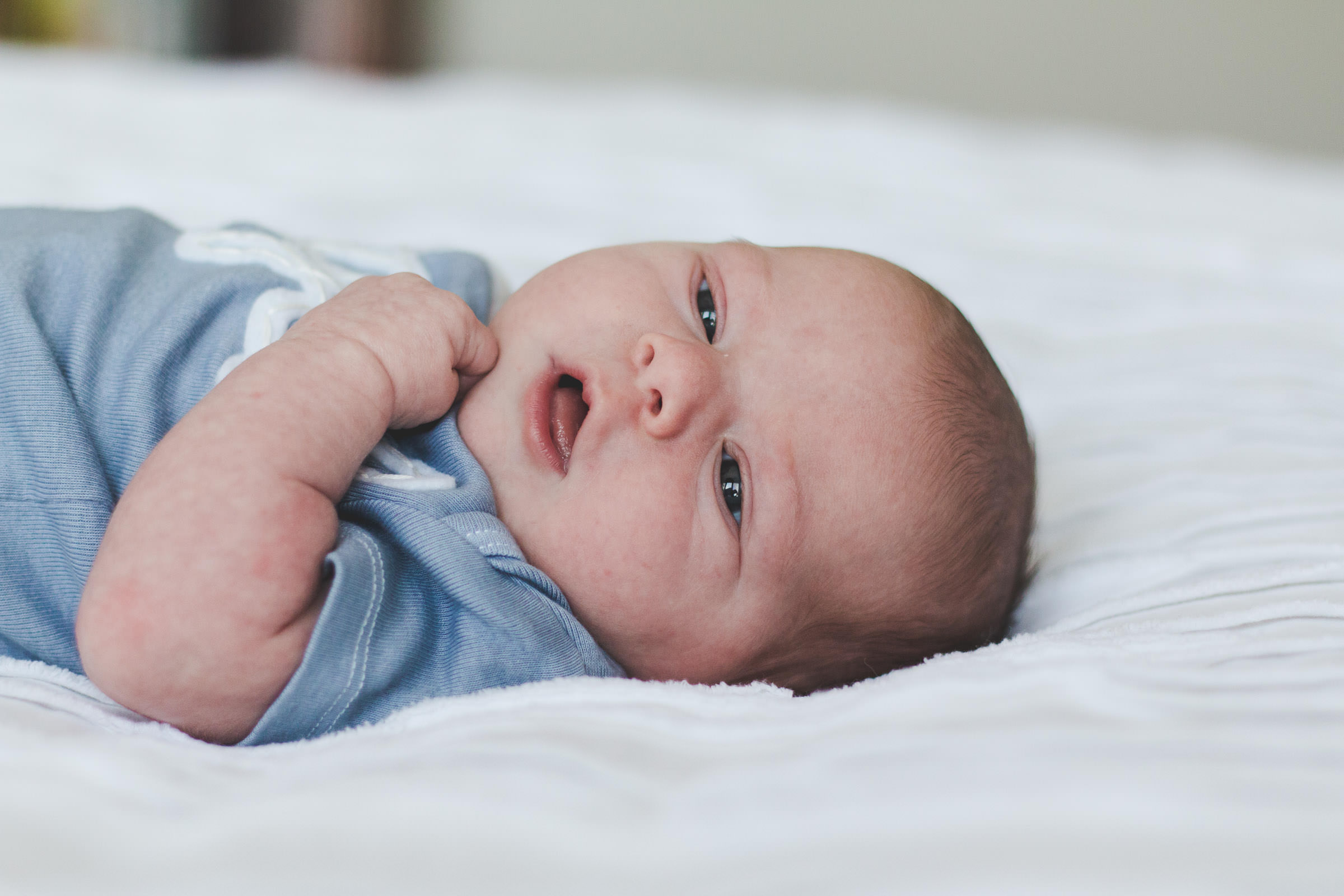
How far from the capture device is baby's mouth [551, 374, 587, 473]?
897 millimetres

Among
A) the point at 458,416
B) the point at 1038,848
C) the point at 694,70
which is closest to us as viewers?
the point at 1038,848

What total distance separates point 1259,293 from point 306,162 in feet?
5.32

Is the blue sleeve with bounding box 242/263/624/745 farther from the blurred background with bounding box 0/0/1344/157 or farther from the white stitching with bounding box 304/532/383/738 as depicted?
the blurred background with bounding box 0/0/1344/157

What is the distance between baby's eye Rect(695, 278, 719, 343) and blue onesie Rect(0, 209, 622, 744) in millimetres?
259

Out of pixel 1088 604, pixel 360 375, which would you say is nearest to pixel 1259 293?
pixel 1088 604

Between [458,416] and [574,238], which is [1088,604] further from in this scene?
[574,238]

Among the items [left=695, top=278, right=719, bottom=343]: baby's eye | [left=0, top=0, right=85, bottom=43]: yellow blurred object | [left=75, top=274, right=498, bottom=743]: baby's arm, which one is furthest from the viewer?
[left=0, top=0, right=85, bottom=43]: yellow blurred object

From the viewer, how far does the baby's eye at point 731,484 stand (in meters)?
0.89

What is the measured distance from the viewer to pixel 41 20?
3.44 metres

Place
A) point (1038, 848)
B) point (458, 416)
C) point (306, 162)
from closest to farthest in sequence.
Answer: point (1038, 848) → point (458, 416) → point (306, 162)

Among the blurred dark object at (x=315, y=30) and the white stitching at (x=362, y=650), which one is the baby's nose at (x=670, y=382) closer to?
the white stitching at (x=362, y=650)

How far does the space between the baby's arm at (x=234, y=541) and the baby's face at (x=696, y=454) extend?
0.53 ft

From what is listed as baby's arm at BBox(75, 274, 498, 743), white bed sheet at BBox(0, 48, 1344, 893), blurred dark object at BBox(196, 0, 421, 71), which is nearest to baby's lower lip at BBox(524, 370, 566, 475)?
baby's arm at BBox(75, 274, 498, 743)

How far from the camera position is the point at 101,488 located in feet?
2.64
